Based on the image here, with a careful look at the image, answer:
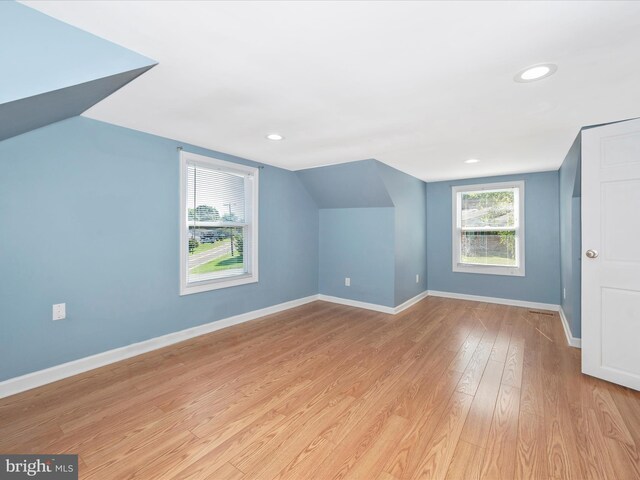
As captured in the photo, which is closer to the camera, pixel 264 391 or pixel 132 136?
pixel 264 391

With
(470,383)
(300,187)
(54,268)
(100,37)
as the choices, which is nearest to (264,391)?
(470,383)

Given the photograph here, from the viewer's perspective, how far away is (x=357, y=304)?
186 inches

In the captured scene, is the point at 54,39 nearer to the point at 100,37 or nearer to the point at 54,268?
the point at 100,37

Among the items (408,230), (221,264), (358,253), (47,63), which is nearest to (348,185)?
(358,253)

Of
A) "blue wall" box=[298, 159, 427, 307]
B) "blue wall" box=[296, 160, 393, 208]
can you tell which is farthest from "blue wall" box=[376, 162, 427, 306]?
"blue wall" box=[296, 160, 393, 208]

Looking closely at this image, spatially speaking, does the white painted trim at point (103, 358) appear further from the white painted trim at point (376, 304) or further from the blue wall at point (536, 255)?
the blue wall at point (536, 255)

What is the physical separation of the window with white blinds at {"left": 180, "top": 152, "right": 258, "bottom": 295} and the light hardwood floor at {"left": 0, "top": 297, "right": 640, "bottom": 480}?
2.69 ft

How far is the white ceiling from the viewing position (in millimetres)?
1274

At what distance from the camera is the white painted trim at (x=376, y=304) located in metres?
4.36

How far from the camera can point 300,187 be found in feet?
15.5

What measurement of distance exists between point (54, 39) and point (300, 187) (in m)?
3.47

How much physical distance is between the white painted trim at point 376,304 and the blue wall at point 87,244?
6.62ft

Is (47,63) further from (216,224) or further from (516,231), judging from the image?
(516,231)

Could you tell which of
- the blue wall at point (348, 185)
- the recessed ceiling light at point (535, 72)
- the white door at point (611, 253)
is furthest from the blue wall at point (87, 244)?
the white door at point (611, 253)
